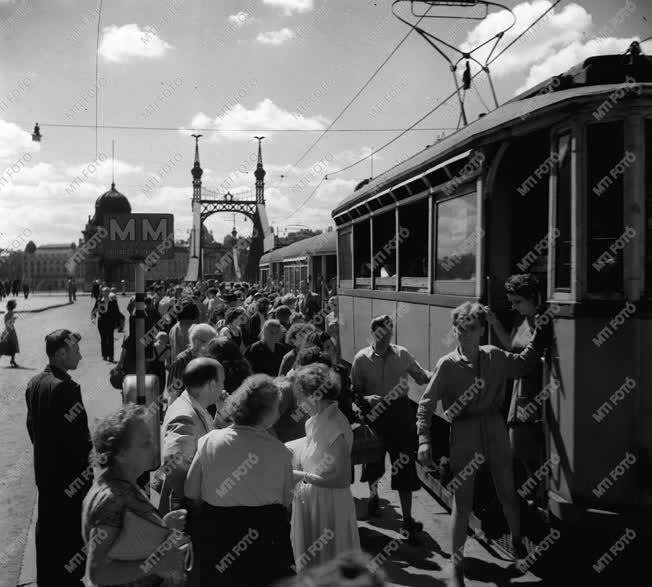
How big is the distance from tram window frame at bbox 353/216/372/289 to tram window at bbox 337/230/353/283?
31 centimetres

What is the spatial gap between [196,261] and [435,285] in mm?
58762

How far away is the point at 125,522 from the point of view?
8.68 feet

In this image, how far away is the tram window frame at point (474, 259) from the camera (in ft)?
17.7

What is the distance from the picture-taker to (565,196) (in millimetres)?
A: 4352

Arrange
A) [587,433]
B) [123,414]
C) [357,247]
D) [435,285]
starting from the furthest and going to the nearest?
1. [357,247]
2. [435,285]
3. [587,433]
4. [123,414]

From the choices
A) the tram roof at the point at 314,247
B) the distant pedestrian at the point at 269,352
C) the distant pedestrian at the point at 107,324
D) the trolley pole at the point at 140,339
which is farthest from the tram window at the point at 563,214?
the distant pedestrian at the point at 107,324

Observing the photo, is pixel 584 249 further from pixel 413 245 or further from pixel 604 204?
pixel 413 245

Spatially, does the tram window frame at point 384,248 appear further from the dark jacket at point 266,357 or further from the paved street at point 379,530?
the paved street at point 379,530

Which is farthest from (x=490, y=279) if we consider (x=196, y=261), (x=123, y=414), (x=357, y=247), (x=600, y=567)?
(x=196, y=261)

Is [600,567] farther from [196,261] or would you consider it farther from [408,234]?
[196,261]

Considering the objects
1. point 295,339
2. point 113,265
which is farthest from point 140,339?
point 113,265

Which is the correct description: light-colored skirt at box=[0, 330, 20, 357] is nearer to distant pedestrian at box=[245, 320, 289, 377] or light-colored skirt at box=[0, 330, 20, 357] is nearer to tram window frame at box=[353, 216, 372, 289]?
tram window frame at box=[353, 216, 372, 289]

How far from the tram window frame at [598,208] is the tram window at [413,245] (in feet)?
8.51

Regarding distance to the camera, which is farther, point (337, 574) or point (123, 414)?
point (123, 414)
